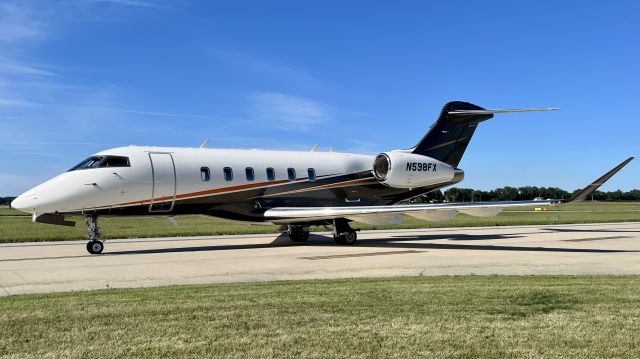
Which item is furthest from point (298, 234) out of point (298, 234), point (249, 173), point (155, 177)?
point (155, 177)

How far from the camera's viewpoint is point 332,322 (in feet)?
21.6

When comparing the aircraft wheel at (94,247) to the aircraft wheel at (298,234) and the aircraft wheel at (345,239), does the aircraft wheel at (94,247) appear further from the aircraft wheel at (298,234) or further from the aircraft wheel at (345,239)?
the aircraft wheel at (345,239)

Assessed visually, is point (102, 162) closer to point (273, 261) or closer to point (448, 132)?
point (273, 261)

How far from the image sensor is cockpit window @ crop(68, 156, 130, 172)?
57.5 feet

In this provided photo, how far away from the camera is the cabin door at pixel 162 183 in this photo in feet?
59.6

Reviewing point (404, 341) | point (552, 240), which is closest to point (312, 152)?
point (552, 240)

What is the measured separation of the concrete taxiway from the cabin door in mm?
1443

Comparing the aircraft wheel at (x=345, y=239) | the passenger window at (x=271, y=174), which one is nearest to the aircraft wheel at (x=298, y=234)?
the aircraft wheel at (x=345, y=239)

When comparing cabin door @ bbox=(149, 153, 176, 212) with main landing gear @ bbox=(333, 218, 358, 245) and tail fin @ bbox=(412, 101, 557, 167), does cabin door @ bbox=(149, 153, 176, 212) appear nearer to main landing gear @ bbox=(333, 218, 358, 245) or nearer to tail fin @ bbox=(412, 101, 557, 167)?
main landing gear @ bbox=(333, 218, 358, 245)

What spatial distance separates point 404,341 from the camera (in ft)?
18.9

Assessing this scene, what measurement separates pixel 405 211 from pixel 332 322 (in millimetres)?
12372

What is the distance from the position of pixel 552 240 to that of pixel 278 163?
11.0m

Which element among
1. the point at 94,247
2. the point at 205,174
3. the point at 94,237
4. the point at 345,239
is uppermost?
the point at 205,174

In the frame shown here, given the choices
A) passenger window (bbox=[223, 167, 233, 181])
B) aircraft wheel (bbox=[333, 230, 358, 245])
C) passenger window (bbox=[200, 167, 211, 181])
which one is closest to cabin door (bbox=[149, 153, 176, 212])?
passenger window (bbox=[200, 167, 211, 181])
